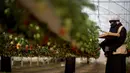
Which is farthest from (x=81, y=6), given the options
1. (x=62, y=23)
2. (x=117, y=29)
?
(x=117, y=29)

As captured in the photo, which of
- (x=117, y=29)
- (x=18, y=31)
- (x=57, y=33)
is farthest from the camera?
(x=117, y=29)

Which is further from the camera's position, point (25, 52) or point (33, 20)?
point (25, 52)

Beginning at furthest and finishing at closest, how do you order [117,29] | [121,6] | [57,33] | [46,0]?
[121,6], [117,29], [57,33], [46,0]

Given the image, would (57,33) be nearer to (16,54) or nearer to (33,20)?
(33,20)

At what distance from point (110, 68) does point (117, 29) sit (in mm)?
911

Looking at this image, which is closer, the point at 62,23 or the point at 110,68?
the point at 62,23

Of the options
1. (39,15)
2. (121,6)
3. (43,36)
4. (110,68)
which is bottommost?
(110,68)

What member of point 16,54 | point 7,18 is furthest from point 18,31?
point 16,54

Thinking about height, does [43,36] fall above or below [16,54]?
above

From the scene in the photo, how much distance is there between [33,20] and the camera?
1860 mm

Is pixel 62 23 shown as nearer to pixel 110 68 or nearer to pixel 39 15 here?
pixel 39 15

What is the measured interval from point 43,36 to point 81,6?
307 millimetres

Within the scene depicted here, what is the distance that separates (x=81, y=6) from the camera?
6.05 feet

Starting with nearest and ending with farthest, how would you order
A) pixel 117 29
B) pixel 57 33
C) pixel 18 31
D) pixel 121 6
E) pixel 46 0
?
pixel 46 0 → pixel 57 33 → pixel 18 31 → pixel 117 29 → pixel 121 6
